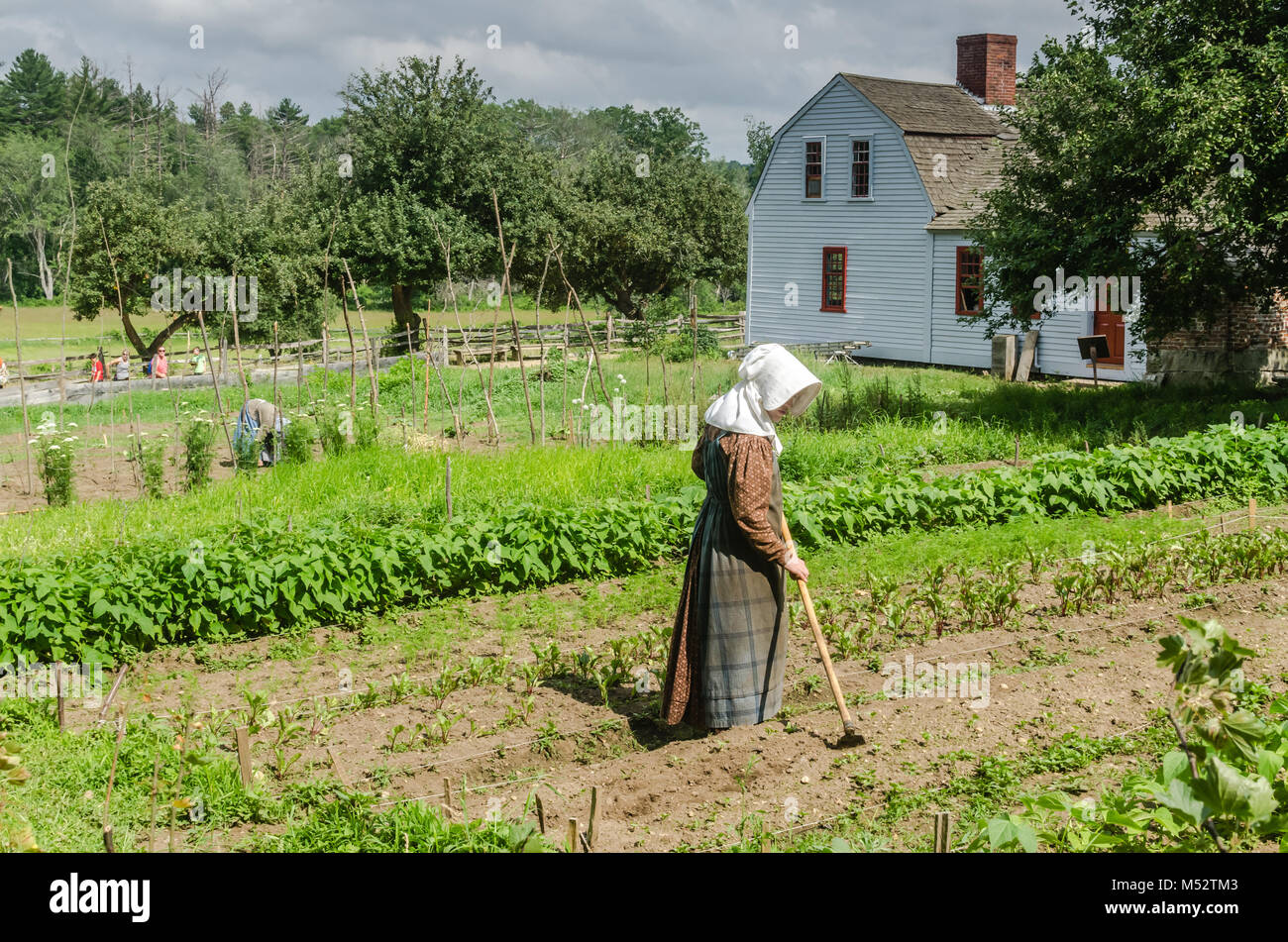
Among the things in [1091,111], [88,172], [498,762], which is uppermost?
[88,172]

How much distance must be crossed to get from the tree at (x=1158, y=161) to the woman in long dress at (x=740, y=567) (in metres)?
11.2

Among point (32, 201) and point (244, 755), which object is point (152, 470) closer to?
point (244, 755)

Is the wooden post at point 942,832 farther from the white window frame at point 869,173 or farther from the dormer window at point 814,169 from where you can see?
the dormer window at point 814,169

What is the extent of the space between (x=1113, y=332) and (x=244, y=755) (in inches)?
788

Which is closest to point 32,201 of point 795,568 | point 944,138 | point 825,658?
point 944,138

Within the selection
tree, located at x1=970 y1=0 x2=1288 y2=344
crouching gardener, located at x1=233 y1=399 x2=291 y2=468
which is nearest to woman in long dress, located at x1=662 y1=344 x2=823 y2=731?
crouching gardener, located at x1=233 y1=399 x2=291 y2=468

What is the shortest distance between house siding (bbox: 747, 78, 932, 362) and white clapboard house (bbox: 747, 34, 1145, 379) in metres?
0.03

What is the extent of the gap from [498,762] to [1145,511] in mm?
7148

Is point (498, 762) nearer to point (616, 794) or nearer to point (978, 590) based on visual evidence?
point (616, 794)

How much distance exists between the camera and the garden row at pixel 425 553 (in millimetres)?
6883

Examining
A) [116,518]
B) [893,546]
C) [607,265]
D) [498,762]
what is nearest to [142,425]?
[116,518]

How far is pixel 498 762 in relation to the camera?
5461 mm

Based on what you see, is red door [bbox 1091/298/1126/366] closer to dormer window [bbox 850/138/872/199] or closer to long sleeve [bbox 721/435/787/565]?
dormer window [bbox 850/138/872/199]

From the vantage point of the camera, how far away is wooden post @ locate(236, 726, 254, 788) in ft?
16.1
